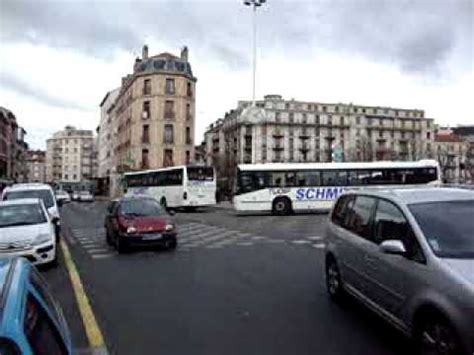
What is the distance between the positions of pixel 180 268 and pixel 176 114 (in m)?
69.1

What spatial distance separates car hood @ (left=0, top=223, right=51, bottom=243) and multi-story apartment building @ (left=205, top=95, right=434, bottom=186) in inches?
4540

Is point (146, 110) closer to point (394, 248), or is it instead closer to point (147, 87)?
point (147, 87)

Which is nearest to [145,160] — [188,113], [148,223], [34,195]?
[188,113]

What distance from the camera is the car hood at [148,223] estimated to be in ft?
53.7

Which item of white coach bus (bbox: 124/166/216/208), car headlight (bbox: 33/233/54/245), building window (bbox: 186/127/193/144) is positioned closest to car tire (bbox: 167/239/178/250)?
car headlight (bbox: 33/233/54/245)

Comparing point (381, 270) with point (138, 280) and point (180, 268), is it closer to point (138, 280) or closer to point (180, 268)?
point (138, 280)

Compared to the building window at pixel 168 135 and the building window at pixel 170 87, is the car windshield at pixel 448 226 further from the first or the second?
the building window at pixel 170 87

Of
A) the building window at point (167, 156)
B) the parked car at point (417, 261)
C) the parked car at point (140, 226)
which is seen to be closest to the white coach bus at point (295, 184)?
the parked car at point (140, 226)

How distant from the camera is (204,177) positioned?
141ft

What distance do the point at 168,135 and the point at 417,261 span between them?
250ft

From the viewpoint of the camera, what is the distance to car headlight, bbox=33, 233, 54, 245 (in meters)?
12.7

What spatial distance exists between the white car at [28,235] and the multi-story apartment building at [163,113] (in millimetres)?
65819

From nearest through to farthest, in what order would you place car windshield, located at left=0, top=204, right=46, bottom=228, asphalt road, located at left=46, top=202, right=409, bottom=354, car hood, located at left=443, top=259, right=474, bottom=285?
car hood, located at left=443, top=259, right=474, bottom=285
asphalt road, located at left=46, top=202, right=409, bottom=354
car windshield, located at left=0, top=204, right=46, bottom=228

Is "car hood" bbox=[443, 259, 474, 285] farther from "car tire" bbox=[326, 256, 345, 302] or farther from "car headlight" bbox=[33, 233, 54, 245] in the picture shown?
"car headlight" bbox=[33, 233, 54, 245]
